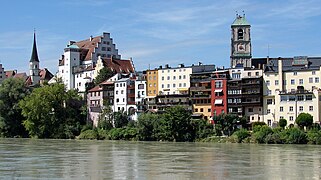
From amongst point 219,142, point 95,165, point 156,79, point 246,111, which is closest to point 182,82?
point 156,79

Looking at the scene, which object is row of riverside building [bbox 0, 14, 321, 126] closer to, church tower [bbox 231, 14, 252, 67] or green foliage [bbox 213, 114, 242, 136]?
church tower [bbox 231, 14, 252, 67]

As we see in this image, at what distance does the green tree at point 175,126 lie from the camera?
102 meters

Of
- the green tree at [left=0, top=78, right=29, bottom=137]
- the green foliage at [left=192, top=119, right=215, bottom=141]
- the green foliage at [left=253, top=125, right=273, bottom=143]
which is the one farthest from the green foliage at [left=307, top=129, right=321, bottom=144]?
the green tree at [left=0, top=78, right=29, bottom=137]

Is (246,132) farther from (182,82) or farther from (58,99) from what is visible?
(58,99)

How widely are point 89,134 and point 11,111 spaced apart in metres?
17.8

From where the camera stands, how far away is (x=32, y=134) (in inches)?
4621

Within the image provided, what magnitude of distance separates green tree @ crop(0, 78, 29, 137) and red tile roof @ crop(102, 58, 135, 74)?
80.9 feet

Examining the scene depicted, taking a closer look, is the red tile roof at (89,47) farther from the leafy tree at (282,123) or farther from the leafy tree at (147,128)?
the leafy tree at (282,123)

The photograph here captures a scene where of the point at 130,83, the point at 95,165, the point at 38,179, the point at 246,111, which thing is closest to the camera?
the point at 38,179

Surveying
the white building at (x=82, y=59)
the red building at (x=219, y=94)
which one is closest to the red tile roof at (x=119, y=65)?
the white building at (x=82, y=59)

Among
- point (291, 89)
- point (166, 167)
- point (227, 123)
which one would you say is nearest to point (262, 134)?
point (227, 123)

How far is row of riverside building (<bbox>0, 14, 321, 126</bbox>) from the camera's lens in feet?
338

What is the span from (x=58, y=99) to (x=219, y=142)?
38.6 m

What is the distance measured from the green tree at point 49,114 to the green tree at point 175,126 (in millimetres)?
22284
